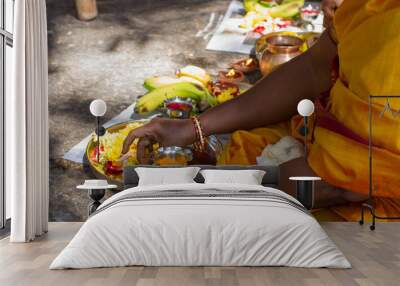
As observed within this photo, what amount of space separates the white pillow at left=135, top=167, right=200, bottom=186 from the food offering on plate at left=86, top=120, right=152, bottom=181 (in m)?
0.51

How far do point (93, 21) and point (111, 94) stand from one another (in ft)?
2.96

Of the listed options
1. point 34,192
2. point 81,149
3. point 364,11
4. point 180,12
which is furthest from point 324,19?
point 34,192

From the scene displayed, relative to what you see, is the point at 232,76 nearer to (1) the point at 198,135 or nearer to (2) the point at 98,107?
(1) the point at 198,135

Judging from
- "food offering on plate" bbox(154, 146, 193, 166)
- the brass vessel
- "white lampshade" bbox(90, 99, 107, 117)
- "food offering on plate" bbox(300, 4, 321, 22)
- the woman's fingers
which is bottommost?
"food offering on plate" bbox(154, 146, 193, 166)

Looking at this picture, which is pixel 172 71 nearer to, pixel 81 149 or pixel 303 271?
pixel 81 149

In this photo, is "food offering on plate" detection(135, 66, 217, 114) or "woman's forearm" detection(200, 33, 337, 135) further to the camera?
Answer: "food offering on plate" detection(135, 66, 217, 114)

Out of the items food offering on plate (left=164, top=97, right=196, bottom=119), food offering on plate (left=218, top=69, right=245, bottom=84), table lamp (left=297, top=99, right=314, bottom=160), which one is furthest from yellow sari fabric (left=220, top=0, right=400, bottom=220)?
food offering on plate (left=164, top=97, right=196, bottom=119)

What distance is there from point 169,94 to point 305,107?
1.56 metres

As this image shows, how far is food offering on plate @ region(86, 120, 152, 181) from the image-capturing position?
6648mm

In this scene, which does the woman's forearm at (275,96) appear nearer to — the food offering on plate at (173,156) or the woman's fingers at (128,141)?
the food offering on plate at (173,156)

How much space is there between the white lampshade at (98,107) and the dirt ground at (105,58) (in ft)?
1.09

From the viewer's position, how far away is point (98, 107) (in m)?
6.45

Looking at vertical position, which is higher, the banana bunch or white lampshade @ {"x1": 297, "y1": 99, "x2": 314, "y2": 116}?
the banana bunch

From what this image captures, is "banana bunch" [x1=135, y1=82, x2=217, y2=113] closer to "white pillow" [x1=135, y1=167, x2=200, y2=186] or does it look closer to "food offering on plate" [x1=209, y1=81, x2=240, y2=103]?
"food offering on plate" [x1=209, y1=81, x2=240, y2=103]
